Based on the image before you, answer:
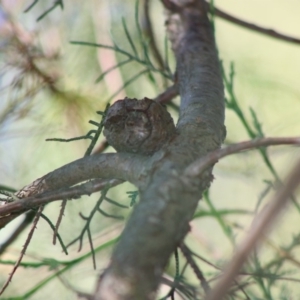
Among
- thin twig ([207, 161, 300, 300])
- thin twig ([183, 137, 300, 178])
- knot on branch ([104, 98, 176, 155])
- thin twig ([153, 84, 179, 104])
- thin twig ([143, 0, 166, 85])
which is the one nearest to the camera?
thin twig ([207, 161, 300, 300])

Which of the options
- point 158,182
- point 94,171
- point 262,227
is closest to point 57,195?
point 94,171

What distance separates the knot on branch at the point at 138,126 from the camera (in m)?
0.50

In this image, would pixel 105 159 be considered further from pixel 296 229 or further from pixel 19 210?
pixel 296 229

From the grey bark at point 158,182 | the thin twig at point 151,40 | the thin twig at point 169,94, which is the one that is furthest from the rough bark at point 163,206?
the thin twig at point 151,40

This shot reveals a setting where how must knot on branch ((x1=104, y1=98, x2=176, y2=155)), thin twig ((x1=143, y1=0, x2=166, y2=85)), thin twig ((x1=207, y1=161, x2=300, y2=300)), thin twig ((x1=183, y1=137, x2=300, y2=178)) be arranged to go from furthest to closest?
thin twig ((x1=143, y1=0, x2=166, y2=85)) → knot on branch ((x1=104, y1=98, x2=176, y2=155)) → thin twig ((x1=183, y1=137, x2=300, y2=178)) → thin twig ((x1=207, y1=161, x2=300, y2=300))

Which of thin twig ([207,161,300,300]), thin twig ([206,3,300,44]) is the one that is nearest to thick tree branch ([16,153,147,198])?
thin twig ([207,161,300,300])

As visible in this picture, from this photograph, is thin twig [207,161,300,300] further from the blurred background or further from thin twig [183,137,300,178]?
the blurred background

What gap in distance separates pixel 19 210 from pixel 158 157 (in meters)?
0.17

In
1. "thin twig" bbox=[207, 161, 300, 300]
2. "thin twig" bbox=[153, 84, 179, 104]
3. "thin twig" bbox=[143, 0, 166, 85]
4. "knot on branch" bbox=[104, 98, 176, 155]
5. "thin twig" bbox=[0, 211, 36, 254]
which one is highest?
"thin twig" bbox=[143, 0, 166, 85]

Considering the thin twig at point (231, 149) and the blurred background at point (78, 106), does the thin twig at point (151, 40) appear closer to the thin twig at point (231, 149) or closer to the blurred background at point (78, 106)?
the blurred background at point (78, 106)

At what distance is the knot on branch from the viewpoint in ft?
1.64

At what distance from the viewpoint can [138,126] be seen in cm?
51

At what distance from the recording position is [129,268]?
0.34 metres

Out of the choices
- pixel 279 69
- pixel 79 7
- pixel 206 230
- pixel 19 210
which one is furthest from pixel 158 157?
pixel 279 69
